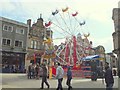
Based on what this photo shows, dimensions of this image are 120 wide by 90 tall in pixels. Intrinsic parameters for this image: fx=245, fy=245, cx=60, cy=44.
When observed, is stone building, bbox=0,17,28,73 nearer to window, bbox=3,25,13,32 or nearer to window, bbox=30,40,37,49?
window, bbox=3,25,13,32

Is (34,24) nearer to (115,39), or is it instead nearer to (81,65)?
(115,39)

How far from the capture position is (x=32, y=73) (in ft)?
85.7

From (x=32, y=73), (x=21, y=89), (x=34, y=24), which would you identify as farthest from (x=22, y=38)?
(x=21, y=89)

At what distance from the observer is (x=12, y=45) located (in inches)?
1891

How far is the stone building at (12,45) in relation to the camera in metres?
46.0

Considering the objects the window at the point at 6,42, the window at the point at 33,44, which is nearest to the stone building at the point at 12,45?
the window at the point at 6,42

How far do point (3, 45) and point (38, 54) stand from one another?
29.1 ft

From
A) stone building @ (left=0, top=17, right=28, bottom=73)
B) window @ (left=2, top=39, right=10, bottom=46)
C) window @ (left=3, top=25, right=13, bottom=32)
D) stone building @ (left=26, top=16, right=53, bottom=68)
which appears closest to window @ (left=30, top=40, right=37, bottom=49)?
stone building @ (left=26, top=16, right=53, bottom=68)

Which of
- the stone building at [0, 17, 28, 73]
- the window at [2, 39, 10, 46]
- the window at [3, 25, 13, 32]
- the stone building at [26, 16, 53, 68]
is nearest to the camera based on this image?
the stone building at [0, 17, 28, 73]

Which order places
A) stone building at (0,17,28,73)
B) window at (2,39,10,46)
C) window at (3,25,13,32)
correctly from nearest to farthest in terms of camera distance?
stone building at (0,17,28,73) < window at (2,39,10,46) < window at (3,25,13,32)

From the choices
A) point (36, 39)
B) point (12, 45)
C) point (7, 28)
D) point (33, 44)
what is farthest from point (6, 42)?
point (36, 39)

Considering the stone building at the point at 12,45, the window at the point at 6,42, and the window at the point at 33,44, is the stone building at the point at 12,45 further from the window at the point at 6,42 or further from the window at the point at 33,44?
the window at the point at 33,44

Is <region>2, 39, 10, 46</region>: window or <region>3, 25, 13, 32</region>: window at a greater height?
<region>3, 25, 13, 32</region>: window

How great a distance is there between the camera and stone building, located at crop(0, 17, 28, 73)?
4597 centimetres
